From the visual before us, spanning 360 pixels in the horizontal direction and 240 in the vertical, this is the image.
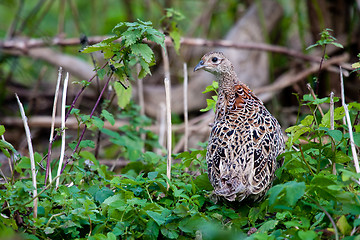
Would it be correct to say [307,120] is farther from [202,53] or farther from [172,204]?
[202,53]

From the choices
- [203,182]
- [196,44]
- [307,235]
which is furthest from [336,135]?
[196,44]

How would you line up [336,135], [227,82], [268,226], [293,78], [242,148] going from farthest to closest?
[293,78], [227,82], [242,148], [336,135], [268,226]

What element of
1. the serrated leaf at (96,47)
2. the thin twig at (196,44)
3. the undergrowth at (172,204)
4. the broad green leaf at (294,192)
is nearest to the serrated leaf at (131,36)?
the undergrowth at (172,204)

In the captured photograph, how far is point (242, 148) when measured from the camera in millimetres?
4301

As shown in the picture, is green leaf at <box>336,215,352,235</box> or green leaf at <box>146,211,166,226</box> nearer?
green leaf at <box>336,215,352,235</box>

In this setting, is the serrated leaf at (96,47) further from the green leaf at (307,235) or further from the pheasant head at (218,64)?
the green leaf at (307,235)

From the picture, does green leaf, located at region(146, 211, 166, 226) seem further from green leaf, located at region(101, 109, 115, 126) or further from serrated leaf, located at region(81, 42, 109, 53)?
serrated leaf, located at region(81, 42, 109, 53)

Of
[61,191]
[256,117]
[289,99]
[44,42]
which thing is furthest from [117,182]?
[289,99]

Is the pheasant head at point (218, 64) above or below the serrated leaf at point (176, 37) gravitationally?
below

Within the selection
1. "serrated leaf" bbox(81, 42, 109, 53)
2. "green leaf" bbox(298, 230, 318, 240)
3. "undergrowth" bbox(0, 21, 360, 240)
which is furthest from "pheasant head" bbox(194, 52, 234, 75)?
"green leaf" bbox(298, 230, 318, 240)

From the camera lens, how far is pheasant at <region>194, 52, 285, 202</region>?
160 inches

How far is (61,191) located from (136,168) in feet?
4.83

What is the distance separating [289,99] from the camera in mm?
9625

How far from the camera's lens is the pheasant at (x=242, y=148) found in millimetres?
4055
